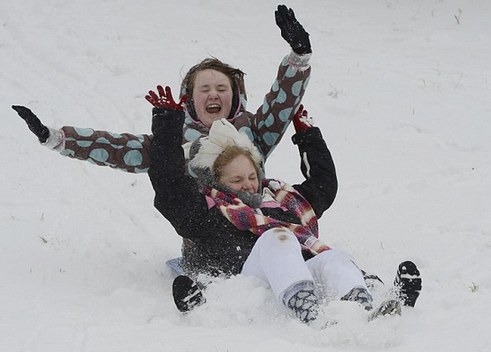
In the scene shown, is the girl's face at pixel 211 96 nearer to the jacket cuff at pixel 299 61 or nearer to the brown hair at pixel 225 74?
the brown hair at pixel 225 74

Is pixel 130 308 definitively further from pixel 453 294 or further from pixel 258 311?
pixel 453 294

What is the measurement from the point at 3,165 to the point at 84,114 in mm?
1471

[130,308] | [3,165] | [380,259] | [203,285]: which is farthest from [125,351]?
[3,165]

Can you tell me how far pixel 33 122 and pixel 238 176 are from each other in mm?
1114

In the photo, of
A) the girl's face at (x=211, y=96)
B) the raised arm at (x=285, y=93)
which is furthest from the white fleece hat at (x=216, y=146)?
the girl's face at (x=211, y=96)

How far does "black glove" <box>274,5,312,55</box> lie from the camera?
457cm

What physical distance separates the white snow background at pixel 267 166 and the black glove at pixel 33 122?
62cm

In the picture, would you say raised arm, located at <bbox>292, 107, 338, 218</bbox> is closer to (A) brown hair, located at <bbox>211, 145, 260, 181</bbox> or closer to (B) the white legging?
(A) brown hair, located at <bbox>211, 145, 260, 181</bbox>

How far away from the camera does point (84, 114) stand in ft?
23.4

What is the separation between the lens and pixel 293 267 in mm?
3527

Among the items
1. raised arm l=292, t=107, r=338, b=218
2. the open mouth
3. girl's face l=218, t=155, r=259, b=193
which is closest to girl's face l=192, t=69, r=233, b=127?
the open mouth

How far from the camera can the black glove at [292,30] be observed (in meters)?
4.57

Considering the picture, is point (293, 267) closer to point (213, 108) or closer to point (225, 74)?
point (213, 108)

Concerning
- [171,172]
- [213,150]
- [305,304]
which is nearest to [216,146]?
[213,150]
